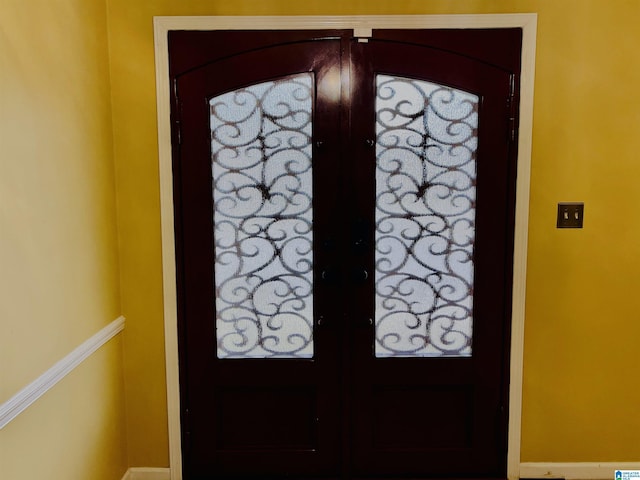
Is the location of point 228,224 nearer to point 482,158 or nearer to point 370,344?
point 370,344

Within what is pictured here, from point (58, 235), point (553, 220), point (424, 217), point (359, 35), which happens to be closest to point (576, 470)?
point (553, 220)

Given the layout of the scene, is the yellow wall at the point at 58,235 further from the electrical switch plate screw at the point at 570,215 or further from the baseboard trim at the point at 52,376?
the electrical switch plate screw at the point at 570,215

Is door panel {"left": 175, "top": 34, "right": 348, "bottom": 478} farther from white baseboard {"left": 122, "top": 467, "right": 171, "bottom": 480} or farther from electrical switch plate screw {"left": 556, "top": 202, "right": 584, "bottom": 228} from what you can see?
electrical switch plate screw {"left": 556, "top": 202, "right": 584, "bottom": 228}

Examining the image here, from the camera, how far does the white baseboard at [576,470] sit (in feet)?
7.80

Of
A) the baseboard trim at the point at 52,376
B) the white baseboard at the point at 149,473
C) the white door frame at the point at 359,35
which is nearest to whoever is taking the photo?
the baseboard trim at the point at 52,376

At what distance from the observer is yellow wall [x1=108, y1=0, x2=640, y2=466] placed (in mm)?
2146

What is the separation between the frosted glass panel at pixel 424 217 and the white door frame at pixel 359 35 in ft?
0.67

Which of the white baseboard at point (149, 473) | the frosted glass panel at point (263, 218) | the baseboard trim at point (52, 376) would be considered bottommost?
the white baseboard at point (149, 473)

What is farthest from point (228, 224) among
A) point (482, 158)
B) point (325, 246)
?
point (482, 158)

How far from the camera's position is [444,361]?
232 centimetres

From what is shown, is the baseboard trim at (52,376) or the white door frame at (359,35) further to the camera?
the white door frame at (359,35)

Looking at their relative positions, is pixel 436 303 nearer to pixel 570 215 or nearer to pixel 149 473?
pixel 570 215

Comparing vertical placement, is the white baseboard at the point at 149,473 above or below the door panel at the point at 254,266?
below

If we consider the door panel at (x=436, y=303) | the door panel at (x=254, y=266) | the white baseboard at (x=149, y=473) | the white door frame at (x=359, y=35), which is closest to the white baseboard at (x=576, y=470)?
the door panel at (x=436, y=303)
